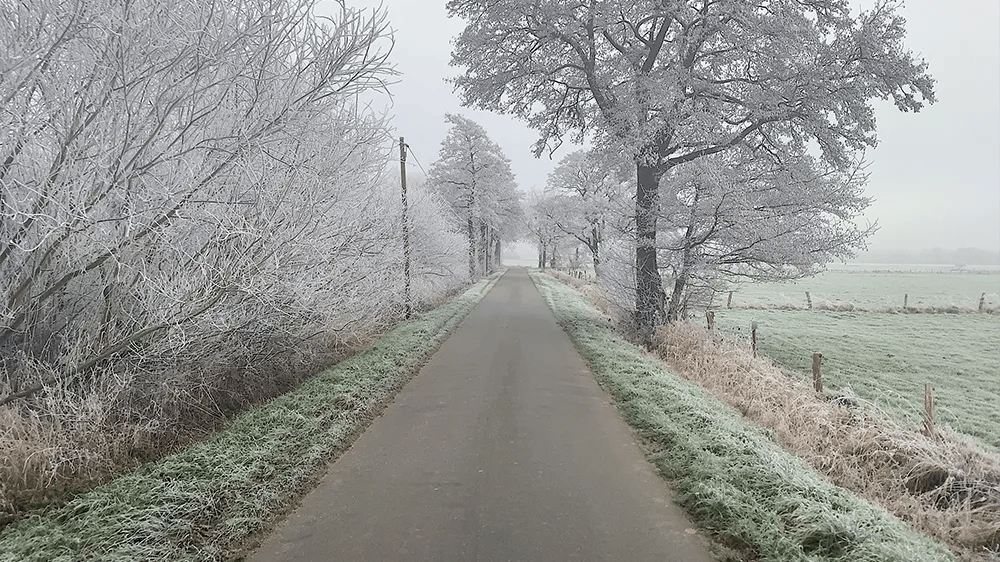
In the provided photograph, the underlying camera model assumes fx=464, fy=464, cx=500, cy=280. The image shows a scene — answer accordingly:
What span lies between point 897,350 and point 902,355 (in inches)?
37.0

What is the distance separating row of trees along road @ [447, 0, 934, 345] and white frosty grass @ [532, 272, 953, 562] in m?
6.16

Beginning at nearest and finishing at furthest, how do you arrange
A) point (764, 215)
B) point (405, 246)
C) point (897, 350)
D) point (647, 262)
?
point (764, 215), point (647, 262), point (405, 246), point (897, 350)

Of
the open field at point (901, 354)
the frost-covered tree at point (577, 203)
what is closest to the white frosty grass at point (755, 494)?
the open field at point (901, 354)

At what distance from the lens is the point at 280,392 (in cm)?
755

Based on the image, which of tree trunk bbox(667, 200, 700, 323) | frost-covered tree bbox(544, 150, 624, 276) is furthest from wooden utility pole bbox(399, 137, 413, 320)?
frost-covered tree bbox(544, 150, 624, 276)

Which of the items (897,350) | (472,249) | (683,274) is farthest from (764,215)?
(472,249)

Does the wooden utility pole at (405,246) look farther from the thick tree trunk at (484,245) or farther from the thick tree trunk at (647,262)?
the thick tree trunk at (484,245)

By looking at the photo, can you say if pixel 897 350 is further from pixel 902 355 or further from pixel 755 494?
pixel 755 494

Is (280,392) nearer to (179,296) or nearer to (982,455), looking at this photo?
(179,296)

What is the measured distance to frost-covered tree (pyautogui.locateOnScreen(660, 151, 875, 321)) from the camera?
10594 mm

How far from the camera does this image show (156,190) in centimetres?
476

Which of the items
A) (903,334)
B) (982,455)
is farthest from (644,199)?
(903,334)

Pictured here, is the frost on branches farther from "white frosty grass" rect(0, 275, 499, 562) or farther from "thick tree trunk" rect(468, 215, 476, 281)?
"white frosty grass" rect(0, 275, 499, 562)

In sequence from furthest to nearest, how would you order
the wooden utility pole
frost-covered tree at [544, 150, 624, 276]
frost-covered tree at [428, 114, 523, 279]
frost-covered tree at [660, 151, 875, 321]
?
frost-covered tree at [428, 114, 523, 279] → frost-covered tree at [544, 150, 624, 276] → the wooden utility pole → frost-covered tree at [660, 151, 875, 321]
